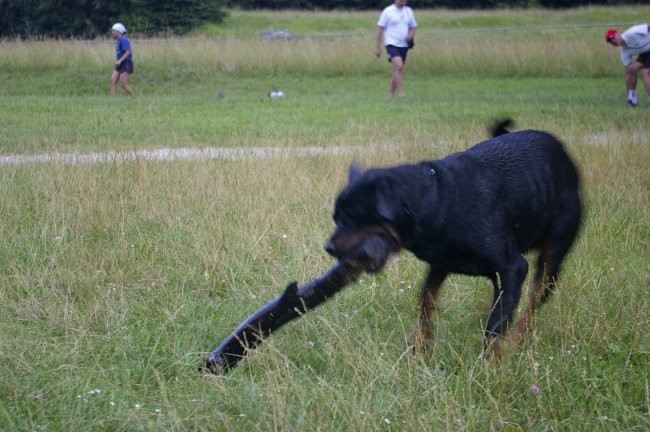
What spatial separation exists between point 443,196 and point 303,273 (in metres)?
1.67

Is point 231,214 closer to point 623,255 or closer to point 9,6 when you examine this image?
point 623,255

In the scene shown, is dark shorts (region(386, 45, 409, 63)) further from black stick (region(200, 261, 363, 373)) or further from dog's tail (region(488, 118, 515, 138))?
black stick (region(200, 261, 363, 373))

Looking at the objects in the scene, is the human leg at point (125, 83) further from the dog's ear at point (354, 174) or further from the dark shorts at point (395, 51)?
the dog's ear at point (354, 174)

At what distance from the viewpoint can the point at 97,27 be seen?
136 ft

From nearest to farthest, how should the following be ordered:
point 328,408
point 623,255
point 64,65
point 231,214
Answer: point 328,408 → point 623,255 → point 231,214 → point 64,65

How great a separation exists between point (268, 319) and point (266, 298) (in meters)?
1.04

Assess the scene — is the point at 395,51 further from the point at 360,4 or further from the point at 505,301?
the point at 360,4

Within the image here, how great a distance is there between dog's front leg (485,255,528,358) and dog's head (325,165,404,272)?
0.67 m

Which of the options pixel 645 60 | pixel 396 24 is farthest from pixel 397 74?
pixel 645 60

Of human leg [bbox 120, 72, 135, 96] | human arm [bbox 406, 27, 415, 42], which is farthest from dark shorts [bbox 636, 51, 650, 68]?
human leg [bbox 120, 72, 135, 96]

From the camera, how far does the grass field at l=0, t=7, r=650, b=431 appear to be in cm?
379

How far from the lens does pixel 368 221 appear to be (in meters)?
4.03

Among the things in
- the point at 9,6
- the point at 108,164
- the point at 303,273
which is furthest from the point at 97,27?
the point at 303,273

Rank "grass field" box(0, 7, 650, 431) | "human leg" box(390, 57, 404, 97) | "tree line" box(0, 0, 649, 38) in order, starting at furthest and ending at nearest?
"tree line" box(0, 0, 649, 38), "human leg" box(390, 57, 404, 97), "grass field" box(0, 7, 650, 431)
